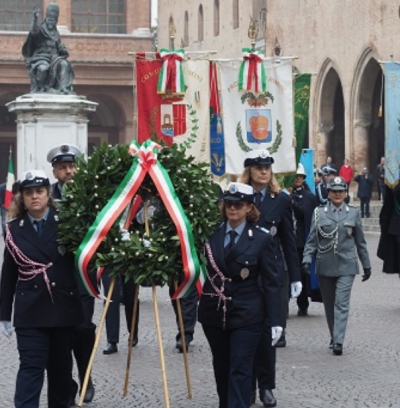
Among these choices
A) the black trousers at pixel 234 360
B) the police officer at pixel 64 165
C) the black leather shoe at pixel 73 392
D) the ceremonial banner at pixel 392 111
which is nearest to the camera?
the black trousers at pixel 234 360

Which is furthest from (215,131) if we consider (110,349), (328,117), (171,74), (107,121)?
(107,121)

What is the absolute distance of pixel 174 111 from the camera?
60.4 ft

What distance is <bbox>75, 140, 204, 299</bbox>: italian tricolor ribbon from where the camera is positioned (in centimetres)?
852

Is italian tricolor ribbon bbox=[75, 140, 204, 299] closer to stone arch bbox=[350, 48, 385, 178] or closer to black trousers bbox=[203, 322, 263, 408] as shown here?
black trousers bbox=[203, 322, 263, 408]

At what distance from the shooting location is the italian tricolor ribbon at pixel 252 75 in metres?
17.2

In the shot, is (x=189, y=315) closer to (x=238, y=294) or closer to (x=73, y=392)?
(x=73, y=392)

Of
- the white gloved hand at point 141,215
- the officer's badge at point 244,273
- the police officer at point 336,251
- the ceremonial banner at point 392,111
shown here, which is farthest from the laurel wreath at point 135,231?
the ceremonial banner at point 392,111

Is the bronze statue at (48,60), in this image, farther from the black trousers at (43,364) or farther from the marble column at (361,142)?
the black trousers at (43,364)

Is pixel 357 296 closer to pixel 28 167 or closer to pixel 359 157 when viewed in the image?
pixel 28 167

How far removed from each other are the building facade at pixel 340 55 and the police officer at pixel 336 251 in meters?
26.7

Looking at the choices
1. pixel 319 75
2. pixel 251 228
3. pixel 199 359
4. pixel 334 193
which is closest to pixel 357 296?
pixel 334 193

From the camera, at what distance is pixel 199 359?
11891mm

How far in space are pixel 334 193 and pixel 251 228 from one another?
4.33 m

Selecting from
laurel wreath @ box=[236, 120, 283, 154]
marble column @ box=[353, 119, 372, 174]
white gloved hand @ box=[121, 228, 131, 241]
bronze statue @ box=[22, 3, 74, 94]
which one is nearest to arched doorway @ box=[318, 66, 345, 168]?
marble column @ box=[353, 119, 372, 174]
